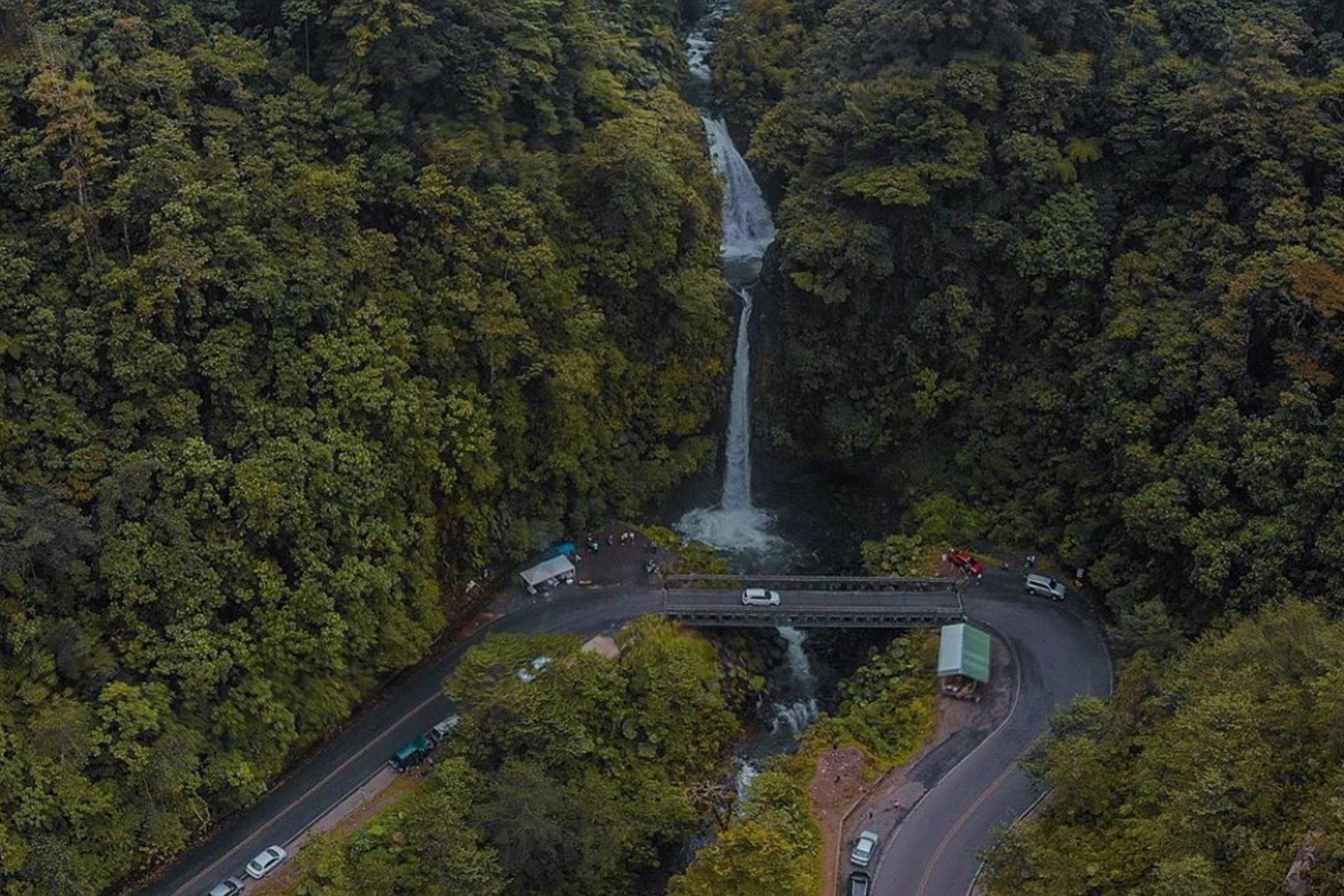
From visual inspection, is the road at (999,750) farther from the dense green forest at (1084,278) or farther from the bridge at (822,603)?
the dense green forest at (1084,278)

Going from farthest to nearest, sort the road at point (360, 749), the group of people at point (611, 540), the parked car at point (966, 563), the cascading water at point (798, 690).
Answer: the group of people at point (611, 540), the parked car at point (966, 563), the cascading water at point (798, 690), the road at point (360, 749)

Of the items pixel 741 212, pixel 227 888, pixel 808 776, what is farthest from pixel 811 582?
pixel 227 888

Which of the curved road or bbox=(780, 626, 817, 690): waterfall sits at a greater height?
the curved road

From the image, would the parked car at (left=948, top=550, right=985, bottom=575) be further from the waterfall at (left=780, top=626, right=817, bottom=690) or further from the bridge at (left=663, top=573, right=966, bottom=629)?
the waterfall at (left=780, top=626, right=817, bottom=690)

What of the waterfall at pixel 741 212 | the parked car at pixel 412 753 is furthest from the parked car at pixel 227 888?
the waterfall at pixel 741 212

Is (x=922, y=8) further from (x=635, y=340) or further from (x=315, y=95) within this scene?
(x=315, y=95)

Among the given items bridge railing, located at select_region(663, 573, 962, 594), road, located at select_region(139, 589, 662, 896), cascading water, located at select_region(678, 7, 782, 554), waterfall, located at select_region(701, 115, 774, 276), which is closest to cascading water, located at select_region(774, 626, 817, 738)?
bridge railing, located at select_region(663, 573, 962, 594)
